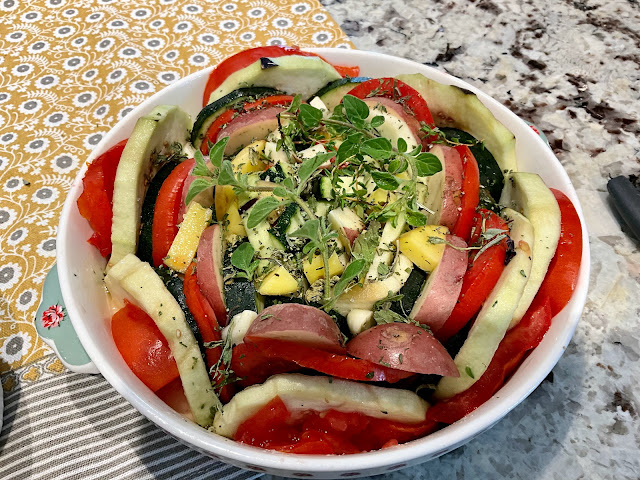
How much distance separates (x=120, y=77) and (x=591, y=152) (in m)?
2.35

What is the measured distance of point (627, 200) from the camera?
188cm

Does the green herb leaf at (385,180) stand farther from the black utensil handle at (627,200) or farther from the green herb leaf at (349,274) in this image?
the black utensil handle at (627,200)

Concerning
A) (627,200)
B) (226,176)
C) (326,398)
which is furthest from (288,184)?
(627,200)

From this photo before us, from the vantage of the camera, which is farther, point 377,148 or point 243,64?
point 243,64

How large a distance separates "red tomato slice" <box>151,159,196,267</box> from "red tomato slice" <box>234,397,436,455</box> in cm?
54

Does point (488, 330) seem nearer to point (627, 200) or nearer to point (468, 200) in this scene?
point (468, 200)

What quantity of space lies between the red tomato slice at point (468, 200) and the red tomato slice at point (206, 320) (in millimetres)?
673

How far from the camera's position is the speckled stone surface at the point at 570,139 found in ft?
4.75

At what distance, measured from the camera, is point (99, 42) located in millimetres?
2762

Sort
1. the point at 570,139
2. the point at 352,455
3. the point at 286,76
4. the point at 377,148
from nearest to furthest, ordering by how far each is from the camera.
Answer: the point at 352,455
the point at 377,148
the point at 286,76
the point at 570,139

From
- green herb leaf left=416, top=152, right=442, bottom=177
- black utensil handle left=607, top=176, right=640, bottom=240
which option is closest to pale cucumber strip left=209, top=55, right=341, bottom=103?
green herb leaf left=416, top=152, right=442, bottom=177

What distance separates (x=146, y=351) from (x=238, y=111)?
2.55 ft

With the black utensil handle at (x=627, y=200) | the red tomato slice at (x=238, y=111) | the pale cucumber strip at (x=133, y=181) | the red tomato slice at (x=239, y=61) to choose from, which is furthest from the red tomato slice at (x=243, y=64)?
the black utensil handle at (x=627, y=200)

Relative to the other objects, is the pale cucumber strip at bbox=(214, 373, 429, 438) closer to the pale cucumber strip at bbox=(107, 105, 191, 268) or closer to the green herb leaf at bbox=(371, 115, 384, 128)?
the pale cucumber strip at bbox=(107, 105, 191, 268)
